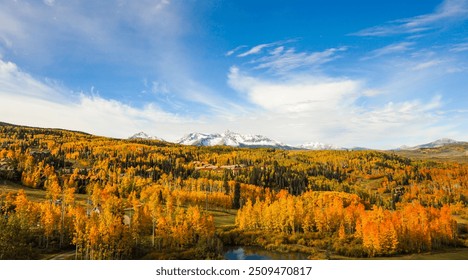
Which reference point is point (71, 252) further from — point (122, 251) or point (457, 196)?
point (457, 196)

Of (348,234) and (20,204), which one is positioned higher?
(20,204)

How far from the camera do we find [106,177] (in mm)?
192250

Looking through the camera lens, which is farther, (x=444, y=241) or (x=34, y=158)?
(x=34, y=158)

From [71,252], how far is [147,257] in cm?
1718

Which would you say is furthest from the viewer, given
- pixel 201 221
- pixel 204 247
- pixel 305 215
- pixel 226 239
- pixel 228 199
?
pixel 228 199

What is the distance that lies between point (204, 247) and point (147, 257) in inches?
516

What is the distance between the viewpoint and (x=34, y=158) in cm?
19712

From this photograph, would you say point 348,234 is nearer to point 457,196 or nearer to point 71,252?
point 71,252

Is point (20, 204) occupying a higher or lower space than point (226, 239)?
higher
